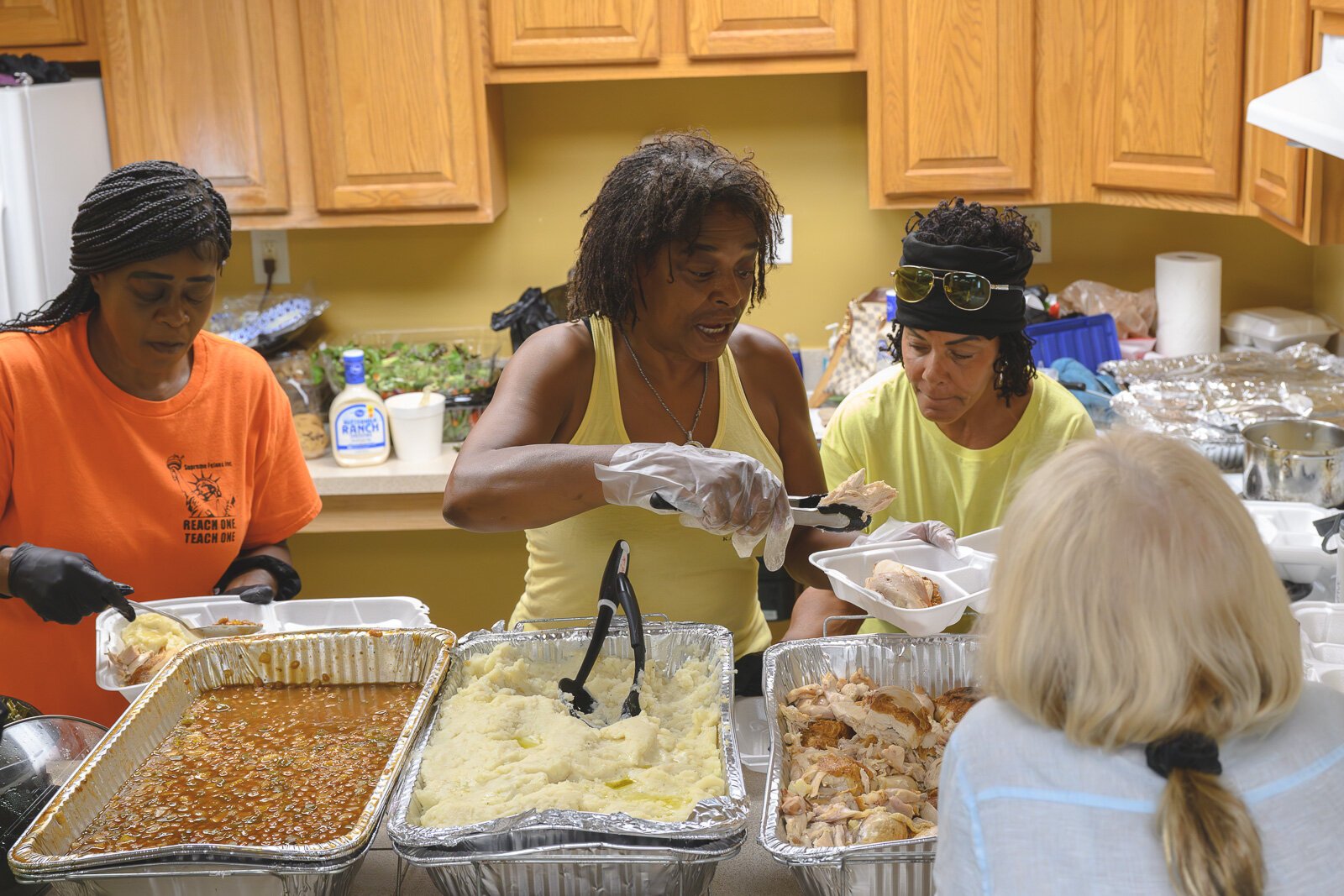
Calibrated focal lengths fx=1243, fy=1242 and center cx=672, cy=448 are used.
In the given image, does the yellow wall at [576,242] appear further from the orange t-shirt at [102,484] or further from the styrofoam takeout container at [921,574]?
the styrofoam takeout container at [921,574]

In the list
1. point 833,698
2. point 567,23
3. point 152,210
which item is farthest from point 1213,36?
point 152,210

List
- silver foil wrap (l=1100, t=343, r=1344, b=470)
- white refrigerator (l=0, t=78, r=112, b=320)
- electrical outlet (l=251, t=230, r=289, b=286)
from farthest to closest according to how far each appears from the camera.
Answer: electrical outlet (l=251, t=230, r=289, b=286) → white refrigerator (l=0, t=78, r=112, b=320) → silver foil wrap (l=1100, t=343, r=1344, b=470)

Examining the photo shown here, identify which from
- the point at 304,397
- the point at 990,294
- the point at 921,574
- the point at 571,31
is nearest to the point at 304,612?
the point at 921,574

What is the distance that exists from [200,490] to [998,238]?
1.35m

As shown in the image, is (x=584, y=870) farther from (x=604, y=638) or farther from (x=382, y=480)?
(x=382, y=480)

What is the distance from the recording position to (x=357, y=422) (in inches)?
133

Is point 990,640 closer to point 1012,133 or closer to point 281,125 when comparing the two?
point 1012,133

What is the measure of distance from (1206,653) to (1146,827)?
0.14 meters

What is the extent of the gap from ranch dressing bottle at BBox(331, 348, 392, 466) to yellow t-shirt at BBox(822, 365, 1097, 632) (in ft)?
5.40

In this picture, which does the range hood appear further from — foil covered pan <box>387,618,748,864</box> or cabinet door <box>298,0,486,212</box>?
cabinet door <box>298,0,486,212</box>

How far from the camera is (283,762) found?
1501 millimetres

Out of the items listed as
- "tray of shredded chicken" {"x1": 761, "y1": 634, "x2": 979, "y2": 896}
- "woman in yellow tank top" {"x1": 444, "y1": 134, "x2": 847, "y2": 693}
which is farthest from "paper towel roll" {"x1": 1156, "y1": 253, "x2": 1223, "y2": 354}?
"tray of shredded chicken" {"x1": 761, "y1": 634, "x2": 979, "y2": 896}

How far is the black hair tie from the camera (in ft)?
3.06

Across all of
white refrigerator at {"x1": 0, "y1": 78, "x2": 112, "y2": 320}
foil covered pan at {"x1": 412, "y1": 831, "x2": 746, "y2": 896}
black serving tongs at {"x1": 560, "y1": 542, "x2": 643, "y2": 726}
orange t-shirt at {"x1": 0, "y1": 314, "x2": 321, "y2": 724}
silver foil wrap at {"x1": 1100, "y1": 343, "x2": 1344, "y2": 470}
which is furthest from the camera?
white refrigerator at {"x1": 0, "y1": 78, "x2": 112, "y2": 320}
